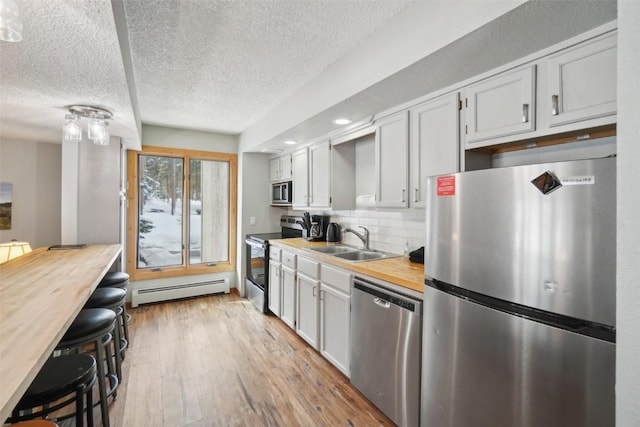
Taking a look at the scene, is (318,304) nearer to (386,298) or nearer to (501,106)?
(386,298)

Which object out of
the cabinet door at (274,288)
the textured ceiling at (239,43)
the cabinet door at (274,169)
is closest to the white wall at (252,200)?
the cabinet door at (274,169)

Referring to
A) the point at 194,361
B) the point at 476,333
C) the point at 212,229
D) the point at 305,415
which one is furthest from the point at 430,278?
the point at 212,229

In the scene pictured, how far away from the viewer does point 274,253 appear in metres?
3.66

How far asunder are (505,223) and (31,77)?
2.64 meters

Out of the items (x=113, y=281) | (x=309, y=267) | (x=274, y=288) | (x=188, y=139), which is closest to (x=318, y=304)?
(x=309, y=267)

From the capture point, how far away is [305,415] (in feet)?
6.75

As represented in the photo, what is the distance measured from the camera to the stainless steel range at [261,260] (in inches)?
152

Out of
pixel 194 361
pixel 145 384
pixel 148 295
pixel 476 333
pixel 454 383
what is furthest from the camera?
pixel 148 295

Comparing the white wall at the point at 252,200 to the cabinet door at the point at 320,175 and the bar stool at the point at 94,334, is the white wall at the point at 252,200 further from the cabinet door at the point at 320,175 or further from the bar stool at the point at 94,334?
the bar stool at the point at 94,334

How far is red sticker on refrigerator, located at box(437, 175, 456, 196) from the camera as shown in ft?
4.88

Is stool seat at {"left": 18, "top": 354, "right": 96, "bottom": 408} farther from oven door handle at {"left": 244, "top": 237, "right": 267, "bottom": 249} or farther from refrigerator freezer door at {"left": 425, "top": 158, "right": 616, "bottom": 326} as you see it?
oven door handle at {"left": 244, "top": 237, "right": 267, "bottom": 249}

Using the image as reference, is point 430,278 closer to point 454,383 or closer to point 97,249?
point 454,383

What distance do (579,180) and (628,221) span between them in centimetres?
27

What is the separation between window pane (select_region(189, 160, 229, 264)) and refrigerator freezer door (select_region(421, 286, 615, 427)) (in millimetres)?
3886
